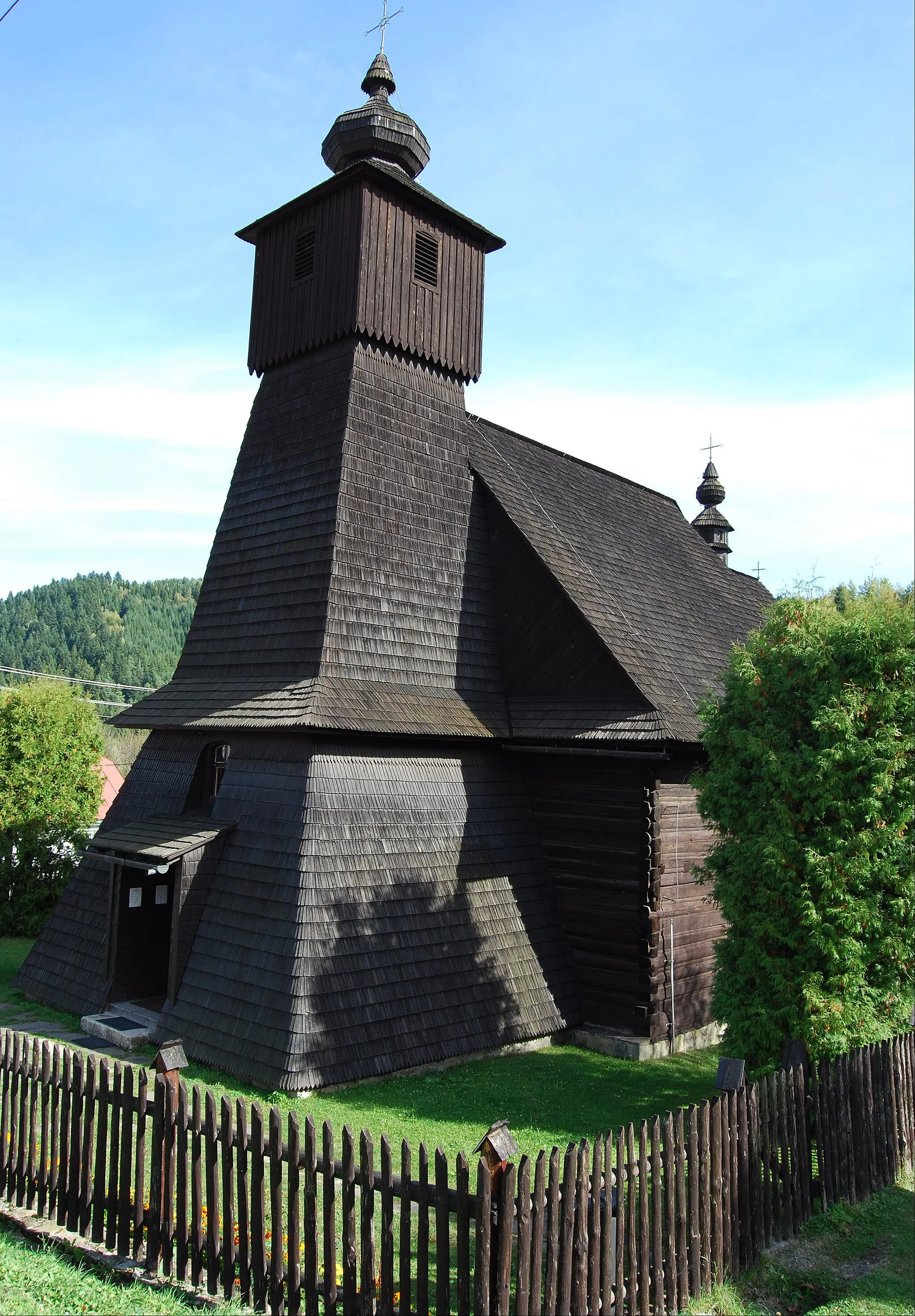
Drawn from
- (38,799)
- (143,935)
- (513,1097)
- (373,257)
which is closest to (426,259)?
(373,257)

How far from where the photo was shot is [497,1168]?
5.14 m

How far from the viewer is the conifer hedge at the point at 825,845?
8.95 meters

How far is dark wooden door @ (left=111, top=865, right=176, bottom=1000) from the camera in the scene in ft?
42.6

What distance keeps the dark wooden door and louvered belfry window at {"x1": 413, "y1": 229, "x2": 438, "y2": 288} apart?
33.6 ft

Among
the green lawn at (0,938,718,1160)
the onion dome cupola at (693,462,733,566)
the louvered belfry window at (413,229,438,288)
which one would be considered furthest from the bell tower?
the onion dome cupola at (693,462,733,566)

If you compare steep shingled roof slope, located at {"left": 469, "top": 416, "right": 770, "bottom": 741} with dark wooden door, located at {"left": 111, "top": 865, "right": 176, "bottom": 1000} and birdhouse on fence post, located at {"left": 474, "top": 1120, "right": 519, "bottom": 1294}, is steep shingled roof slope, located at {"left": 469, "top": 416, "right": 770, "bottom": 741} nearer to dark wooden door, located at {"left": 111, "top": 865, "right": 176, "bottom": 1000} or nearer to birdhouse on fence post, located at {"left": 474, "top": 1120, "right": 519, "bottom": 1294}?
dark wooden door, located at {"left": 111, "top": 865, "right": 176, "bottom": 1000}

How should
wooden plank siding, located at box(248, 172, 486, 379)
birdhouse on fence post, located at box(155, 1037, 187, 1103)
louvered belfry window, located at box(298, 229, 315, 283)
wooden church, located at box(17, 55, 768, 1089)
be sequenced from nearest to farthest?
birdhouse on fence post, located at box(155, 1037, 187, 1103)
wooden church, located at box(17, 55, 768, 1089)
wooden plank siding, located at box(248, 172, 486, 379)
louvered belfry window, located at box(298, 229, 315, 283)

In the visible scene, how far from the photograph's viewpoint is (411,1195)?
5242 mm

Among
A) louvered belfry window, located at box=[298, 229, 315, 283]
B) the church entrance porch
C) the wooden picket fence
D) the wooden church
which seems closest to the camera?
the wooden picket fence

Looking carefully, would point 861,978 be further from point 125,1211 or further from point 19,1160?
point 19,1160

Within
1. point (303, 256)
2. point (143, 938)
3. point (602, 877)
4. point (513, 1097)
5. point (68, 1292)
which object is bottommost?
point (513, 1097)

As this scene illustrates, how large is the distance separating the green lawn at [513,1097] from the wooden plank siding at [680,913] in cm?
88

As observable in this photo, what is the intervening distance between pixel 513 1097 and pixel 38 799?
13.4 metres

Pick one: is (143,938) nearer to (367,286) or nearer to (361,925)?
(361,925)
